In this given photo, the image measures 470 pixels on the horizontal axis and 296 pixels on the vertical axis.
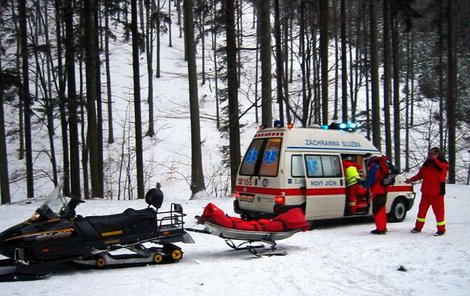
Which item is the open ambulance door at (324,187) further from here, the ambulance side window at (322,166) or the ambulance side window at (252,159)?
the ambulance side window at (252,159)

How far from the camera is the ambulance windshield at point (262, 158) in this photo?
10570 mm

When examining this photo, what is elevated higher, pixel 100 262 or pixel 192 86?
pixel 192 86

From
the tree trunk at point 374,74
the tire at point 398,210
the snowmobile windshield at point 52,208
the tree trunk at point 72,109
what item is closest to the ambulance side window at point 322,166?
the tire at point 398,210

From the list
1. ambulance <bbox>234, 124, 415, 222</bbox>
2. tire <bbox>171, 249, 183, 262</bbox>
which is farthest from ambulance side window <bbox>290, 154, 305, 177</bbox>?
tire <bbox>171, 249, 183, 262</bbox>

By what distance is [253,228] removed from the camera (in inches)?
323

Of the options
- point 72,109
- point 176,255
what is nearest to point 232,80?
point 72,109

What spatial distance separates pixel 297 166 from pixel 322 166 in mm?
827

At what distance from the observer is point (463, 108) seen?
37531 mm

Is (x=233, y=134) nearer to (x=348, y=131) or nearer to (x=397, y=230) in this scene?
(x=348, y=131)

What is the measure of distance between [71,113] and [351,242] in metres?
14.8

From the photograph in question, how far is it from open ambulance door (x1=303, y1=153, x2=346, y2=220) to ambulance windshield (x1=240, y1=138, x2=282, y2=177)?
750 millimetres

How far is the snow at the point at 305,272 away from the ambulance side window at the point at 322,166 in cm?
174

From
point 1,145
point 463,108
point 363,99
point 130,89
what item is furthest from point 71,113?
point 363,99

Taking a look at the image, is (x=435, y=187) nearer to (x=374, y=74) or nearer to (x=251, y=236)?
(x=251, y=236)
